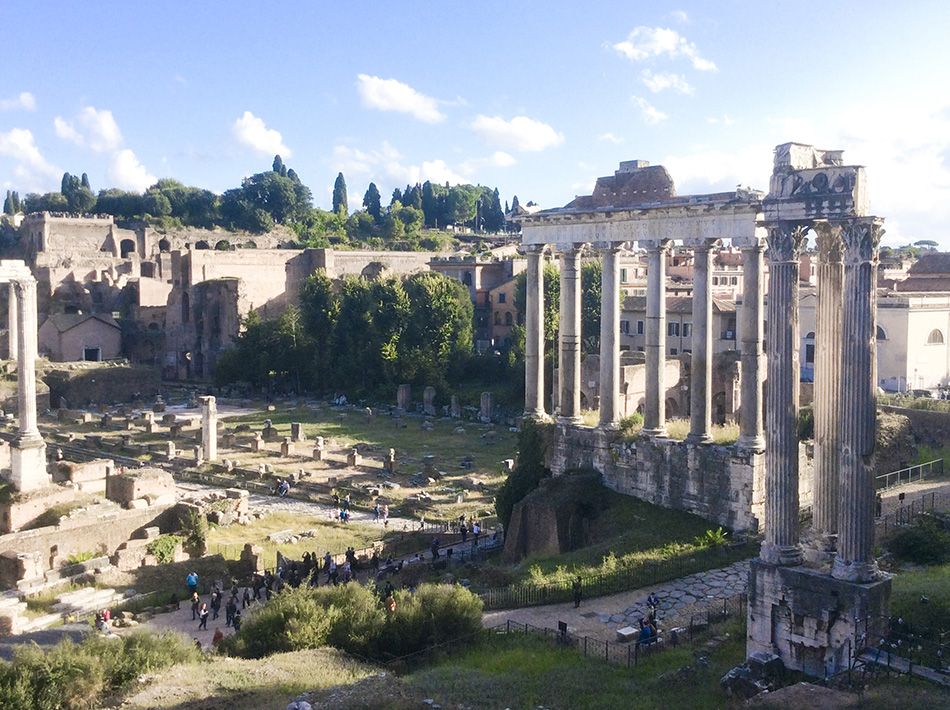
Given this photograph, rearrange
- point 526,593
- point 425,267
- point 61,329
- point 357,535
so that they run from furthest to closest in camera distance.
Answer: point 425,267
point 61,329
point 357,535
point 526,593

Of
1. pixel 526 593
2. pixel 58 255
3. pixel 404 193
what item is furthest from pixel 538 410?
pixel 404 193

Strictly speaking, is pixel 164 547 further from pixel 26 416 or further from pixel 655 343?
pixel 655 343

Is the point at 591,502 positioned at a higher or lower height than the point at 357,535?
higher

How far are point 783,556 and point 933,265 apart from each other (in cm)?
3613

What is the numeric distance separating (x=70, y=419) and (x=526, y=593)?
35628 mm

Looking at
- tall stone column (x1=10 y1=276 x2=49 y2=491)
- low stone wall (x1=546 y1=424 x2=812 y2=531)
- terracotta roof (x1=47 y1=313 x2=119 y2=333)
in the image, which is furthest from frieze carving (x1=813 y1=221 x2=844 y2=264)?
terracotta roof (x1=47 y1=313 x2=119 y2=333)

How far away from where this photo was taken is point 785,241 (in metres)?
12.1

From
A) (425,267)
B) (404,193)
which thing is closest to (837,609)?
(425,267)

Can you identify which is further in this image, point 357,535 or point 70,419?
point 70,419

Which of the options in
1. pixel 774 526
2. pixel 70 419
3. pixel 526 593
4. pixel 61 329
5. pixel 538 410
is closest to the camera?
pixel 774 526

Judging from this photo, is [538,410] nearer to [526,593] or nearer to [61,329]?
[526,593]

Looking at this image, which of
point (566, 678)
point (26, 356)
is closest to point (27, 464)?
point (26, 356)

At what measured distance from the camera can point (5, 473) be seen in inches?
1006

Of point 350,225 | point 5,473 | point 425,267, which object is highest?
point 350,225
